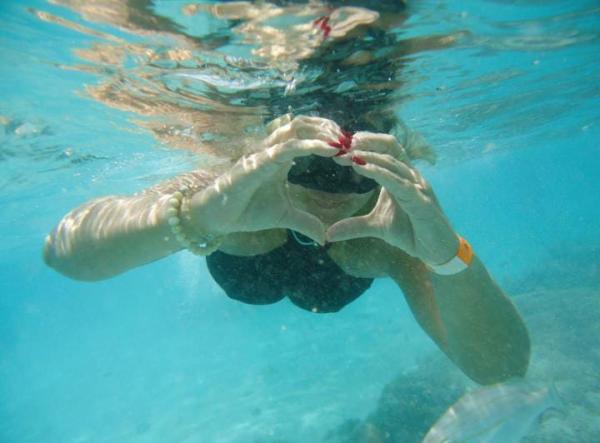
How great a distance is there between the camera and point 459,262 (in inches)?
115

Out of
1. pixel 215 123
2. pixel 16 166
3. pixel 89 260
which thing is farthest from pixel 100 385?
pixel 89 260

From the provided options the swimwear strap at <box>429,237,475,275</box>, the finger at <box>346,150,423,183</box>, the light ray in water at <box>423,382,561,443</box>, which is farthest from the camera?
the light ray in water at <box>423,382,561,443</box>

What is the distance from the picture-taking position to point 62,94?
26.0 feet

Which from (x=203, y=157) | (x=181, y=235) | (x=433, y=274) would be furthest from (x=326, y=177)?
(x=203, y=157)

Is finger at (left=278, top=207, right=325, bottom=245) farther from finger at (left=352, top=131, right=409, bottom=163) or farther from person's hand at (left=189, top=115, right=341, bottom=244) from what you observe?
finger at (left=352, top=131, right=409, bottom=163)

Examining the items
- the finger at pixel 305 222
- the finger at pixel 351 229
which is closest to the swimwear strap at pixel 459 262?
the finger at pixel 351 229

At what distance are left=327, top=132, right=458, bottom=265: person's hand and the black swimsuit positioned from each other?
1.10 meters

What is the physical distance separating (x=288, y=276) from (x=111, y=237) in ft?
5.65

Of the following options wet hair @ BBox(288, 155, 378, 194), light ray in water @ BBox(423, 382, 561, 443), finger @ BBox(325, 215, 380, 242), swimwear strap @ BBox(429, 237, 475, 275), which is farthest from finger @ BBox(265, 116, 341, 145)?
light ray in water @ BBox(423, 382, 561, 443)

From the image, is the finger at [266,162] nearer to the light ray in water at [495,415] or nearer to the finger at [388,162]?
the finger at [388,162]

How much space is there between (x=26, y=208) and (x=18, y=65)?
53.4 ft

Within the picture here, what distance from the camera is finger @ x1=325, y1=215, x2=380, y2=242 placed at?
2707 mm

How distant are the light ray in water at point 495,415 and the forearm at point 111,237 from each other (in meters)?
5.31

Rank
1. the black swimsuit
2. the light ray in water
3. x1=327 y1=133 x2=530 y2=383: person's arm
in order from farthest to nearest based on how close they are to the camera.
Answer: the light ray in water → the black swimsuit → x1=327 y1=133 x2=530 y2=383: person's arm
